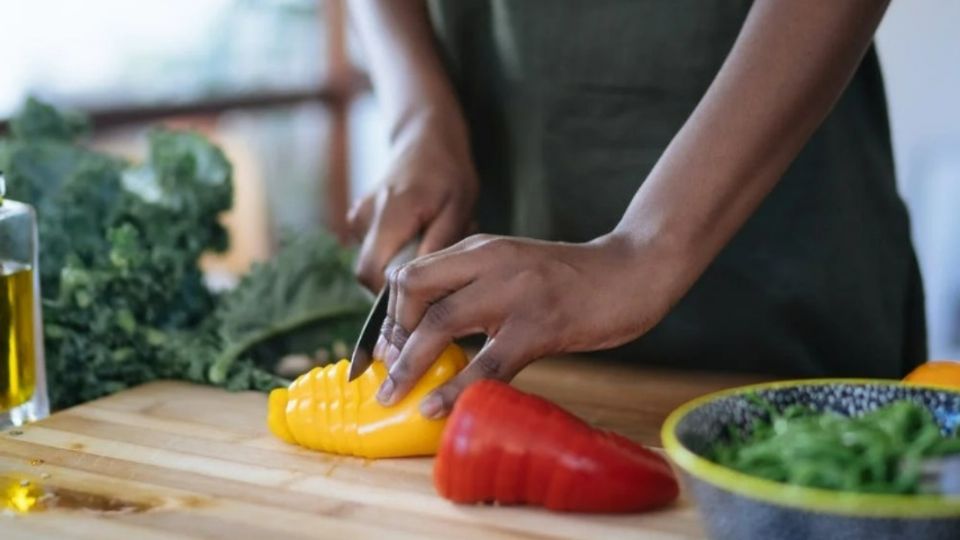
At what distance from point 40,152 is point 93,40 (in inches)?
59.7

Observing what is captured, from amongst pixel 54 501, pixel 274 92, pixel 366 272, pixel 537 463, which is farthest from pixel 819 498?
pixel 274 92

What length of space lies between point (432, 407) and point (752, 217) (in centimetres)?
59

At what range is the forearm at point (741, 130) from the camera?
1065mm

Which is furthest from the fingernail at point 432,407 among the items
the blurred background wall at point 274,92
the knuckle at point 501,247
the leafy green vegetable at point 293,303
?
the blurred background wall at point 274,92

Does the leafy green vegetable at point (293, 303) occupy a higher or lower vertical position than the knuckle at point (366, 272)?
lower

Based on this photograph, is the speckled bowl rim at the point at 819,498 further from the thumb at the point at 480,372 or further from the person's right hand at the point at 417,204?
the person's right hand at the point at 417,204

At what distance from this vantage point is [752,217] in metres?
1.46

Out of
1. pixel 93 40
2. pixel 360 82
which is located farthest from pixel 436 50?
pixel 360 82

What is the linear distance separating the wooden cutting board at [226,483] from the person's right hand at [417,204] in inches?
8.8

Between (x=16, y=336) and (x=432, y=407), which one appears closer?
(x=432, y=407)

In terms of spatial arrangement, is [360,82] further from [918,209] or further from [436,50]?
[436,50]

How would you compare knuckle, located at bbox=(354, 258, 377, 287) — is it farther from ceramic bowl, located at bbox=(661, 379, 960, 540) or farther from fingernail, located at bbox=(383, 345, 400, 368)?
ceramic bowl, located at bbox=(661, 379, 960, 540)

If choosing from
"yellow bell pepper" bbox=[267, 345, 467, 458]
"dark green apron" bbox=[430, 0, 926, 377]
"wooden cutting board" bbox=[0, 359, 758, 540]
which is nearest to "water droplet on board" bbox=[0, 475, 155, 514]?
"wooden cutting board" bbox=[0, 359, 758, 540]

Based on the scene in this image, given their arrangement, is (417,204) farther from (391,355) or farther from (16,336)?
(16,336)
